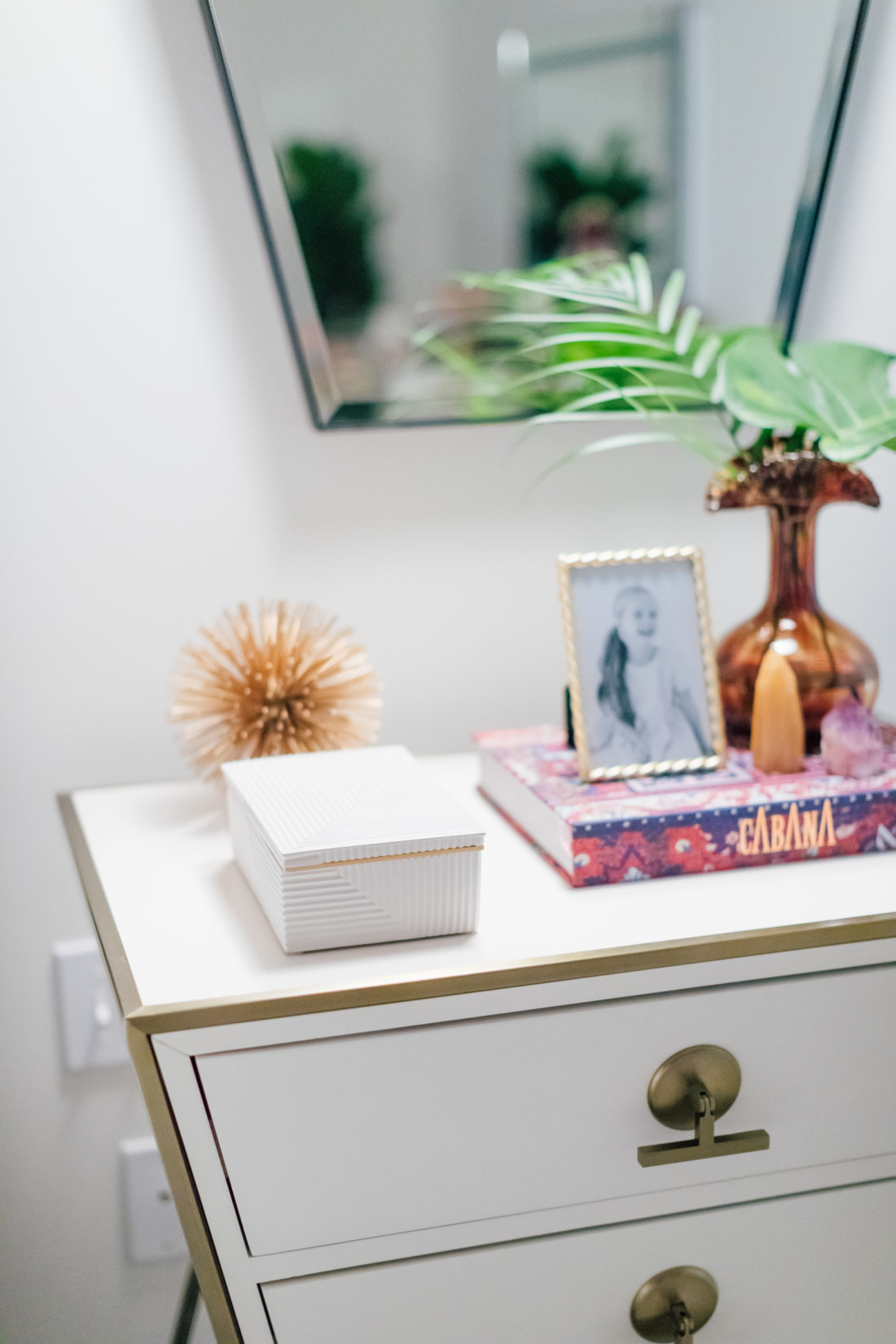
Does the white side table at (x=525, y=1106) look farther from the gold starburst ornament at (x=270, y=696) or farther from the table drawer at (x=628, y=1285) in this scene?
the gold starburst ornament at (x=270, y=696)

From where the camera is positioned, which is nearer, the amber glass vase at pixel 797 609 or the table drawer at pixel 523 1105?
the table drawer at pixel 523 1105

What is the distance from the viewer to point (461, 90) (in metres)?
0.87

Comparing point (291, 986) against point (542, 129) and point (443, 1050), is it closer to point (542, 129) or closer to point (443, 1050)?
point (443, 1050)

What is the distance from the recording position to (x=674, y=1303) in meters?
0.64

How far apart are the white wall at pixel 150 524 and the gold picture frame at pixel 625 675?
0.24m

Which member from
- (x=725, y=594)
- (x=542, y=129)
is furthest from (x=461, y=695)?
(x=542, y=129)

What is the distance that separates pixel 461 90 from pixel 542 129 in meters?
0.07

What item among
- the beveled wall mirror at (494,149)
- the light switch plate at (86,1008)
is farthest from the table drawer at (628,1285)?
the beveled wall mirror at (494,149)

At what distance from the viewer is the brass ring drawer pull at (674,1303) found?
639 millimetres

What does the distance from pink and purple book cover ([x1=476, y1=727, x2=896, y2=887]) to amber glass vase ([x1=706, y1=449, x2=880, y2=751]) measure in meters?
0.08

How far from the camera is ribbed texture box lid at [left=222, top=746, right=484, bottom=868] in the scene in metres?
0.58

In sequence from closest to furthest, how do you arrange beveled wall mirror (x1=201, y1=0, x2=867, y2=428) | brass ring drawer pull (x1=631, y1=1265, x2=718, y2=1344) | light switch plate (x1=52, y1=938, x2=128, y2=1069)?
brass ring drawer pull (x1=631, y1=1265, x2=718, y2=1344)
beveled wall mirror (x1=201, y1=0, x2=867, y2=428)
light switch plate (x1=52, y1=938, x2=128, y2=1069)

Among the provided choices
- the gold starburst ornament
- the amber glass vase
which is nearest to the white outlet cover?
the gold starburst ornament

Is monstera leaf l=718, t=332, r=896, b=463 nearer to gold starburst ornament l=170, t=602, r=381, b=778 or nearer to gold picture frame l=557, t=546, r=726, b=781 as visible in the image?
gold picture frame l=557, t=546, r=726, b=781
